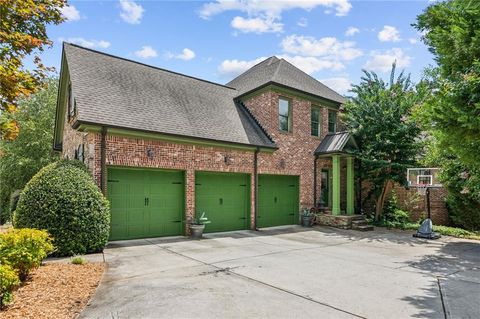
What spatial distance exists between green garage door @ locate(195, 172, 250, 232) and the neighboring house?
40mm

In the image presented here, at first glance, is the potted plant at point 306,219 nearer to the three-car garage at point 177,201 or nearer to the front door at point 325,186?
the three-car garage at point 177,201

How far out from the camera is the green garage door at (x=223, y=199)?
11.5 m

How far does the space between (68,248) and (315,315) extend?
6.10 meters

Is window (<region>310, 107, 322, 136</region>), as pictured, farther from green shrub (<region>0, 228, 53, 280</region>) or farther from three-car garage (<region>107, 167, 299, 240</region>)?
green shrub (<region>0, 228, 53, 280</region>)

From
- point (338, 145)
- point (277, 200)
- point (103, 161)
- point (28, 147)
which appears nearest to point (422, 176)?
point (338, 145)

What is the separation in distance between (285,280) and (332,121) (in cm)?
1187

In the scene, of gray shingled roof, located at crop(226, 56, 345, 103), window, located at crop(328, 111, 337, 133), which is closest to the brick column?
gray shingled roof, located at crop(226, 56, 345, 103)

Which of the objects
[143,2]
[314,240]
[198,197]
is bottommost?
[314,240]

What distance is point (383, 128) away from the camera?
14211 millimetres

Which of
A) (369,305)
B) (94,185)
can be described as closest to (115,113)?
(94,185)

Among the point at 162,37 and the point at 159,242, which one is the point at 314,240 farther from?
the point at 162,37

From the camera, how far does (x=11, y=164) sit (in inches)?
826

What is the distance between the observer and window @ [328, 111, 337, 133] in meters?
16.1

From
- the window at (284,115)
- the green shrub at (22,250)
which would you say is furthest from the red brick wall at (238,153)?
the green shrub at (22,250)
